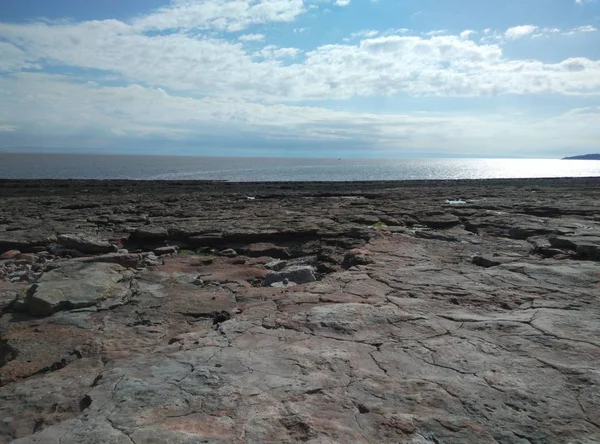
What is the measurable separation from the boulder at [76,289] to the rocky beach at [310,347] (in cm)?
3

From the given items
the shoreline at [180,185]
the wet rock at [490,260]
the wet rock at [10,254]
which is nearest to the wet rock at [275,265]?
the wet rock at [490,260]

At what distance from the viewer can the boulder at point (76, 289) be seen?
16.9 feet

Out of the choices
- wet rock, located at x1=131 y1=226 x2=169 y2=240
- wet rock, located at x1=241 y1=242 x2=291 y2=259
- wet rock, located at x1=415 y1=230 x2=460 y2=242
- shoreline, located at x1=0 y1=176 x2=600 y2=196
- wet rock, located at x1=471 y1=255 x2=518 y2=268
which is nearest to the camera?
wet rock, located at x1=471 y1=255 x2=518 y2=268

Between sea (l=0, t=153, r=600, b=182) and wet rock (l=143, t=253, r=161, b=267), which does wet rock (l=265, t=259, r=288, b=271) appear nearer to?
wet rock (l=143, t=253, r=161, b=267)

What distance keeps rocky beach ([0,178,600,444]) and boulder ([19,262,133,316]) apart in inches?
1.1

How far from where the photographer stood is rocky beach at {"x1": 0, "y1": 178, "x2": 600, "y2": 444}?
2824 millimetres

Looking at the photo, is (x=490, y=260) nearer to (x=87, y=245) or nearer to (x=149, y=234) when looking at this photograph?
(x=149, y=234)

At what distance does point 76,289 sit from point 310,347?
319 cm

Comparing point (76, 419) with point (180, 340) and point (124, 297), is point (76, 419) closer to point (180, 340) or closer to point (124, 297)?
point (180, 340)

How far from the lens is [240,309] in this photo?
520 cm

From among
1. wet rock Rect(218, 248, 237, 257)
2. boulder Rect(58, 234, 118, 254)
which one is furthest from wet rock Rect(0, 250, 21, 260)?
wet rock Rect(218, 248, 237, 257)

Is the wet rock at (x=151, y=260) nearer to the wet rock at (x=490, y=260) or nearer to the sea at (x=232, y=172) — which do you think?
the wet rock at (x=490, y=260)

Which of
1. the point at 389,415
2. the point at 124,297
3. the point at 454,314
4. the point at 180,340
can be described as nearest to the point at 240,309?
the point at 180,340

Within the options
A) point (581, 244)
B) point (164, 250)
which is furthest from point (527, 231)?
point (164, 250)
